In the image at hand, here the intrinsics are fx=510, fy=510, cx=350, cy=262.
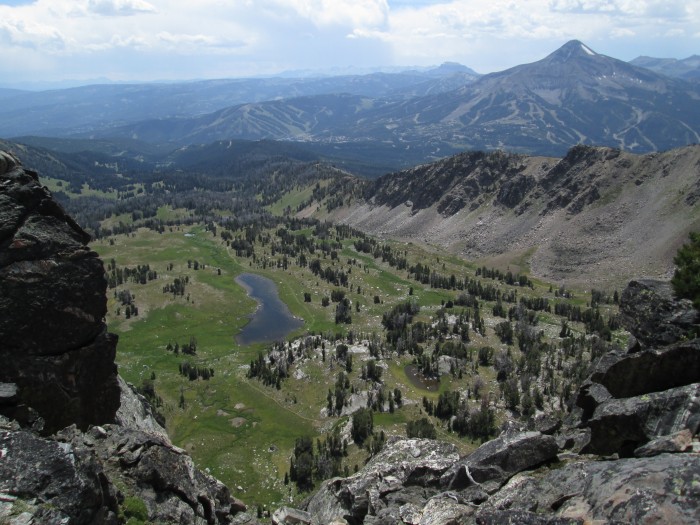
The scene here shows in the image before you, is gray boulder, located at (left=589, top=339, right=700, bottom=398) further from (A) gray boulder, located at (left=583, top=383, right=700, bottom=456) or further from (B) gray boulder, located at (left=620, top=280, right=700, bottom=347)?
(B) gray boulder, located at (left=620, top=280, right=700, bottom=347)

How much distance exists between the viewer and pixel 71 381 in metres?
32.7

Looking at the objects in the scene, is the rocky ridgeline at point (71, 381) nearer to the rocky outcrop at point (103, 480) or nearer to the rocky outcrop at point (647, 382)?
the rocky outcrop at point (103, 480)

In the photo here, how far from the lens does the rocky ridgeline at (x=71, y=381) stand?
25.6 metres

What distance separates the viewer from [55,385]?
103ft

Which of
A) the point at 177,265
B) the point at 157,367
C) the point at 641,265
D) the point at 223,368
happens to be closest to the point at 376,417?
the point at 223,368

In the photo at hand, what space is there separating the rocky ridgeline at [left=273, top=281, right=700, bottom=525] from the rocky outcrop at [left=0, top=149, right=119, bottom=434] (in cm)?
1534

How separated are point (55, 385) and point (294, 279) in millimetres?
152566

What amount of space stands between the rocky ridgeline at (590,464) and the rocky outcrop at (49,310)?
1534 cm

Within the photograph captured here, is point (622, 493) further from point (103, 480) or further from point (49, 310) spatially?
point (49, 310)

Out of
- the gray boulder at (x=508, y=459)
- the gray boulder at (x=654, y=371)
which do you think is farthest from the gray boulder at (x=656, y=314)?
the gray boulder at (x=508, y=459)

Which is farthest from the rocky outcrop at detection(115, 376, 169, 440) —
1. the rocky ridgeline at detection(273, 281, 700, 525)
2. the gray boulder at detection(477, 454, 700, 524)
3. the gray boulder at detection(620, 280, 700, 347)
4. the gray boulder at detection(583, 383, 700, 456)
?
the gray boulder at detection(620, 280, 700, 347)

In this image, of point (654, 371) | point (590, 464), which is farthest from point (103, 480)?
point (654, 371)

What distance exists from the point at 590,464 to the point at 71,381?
30189 mm

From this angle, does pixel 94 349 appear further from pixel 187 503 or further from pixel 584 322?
pixel 584 322
